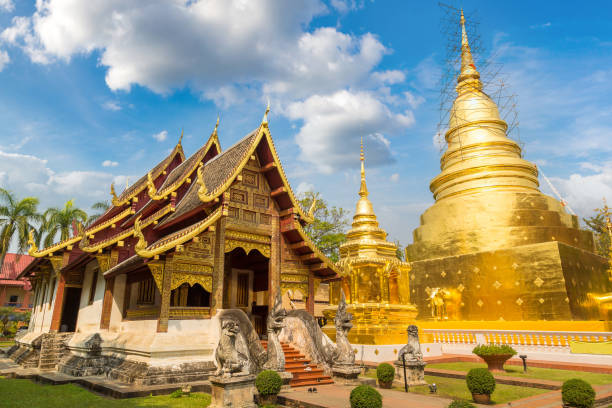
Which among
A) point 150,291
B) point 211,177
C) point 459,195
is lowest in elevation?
point 150,291

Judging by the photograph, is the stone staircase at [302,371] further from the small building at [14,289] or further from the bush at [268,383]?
the small building at [14,289]

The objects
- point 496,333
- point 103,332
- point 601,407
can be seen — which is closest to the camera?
point 601,407

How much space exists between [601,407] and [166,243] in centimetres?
921

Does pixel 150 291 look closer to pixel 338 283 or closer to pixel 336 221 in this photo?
pixel 338 283

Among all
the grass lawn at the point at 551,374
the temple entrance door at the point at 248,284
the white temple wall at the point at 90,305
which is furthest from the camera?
the temple entrance door at the point at 248,284

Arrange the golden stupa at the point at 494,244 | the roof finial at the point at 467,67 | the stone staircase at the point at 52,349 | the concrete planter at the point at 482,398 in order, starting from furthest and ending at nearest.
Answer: the roof finial at the point at 467,67
the golden stupa at the point at 494,244
the stone staircase at the point at 52,349
the concrete planter at the point at 482,398

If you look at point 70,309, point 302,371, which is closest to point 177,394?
point 302,371

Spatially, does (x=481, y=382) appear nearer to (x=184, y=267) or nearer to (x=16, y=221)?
(x=184, y=267)

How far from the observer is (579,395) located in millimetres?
6406

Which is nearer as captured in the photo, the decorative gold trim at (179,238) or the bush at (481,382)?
the bush at (481,382)

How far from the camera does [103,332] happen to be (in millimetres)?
11727

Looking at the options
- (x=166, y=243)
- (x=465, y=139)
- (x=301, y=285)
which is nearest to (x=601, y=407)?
(x=301, y=285)

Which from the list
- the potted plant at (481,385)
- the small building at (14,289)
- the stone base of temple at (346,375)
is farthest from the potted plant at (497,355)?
the small building at (14,289)

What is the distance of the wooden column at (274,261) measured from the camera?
36.4 feet
